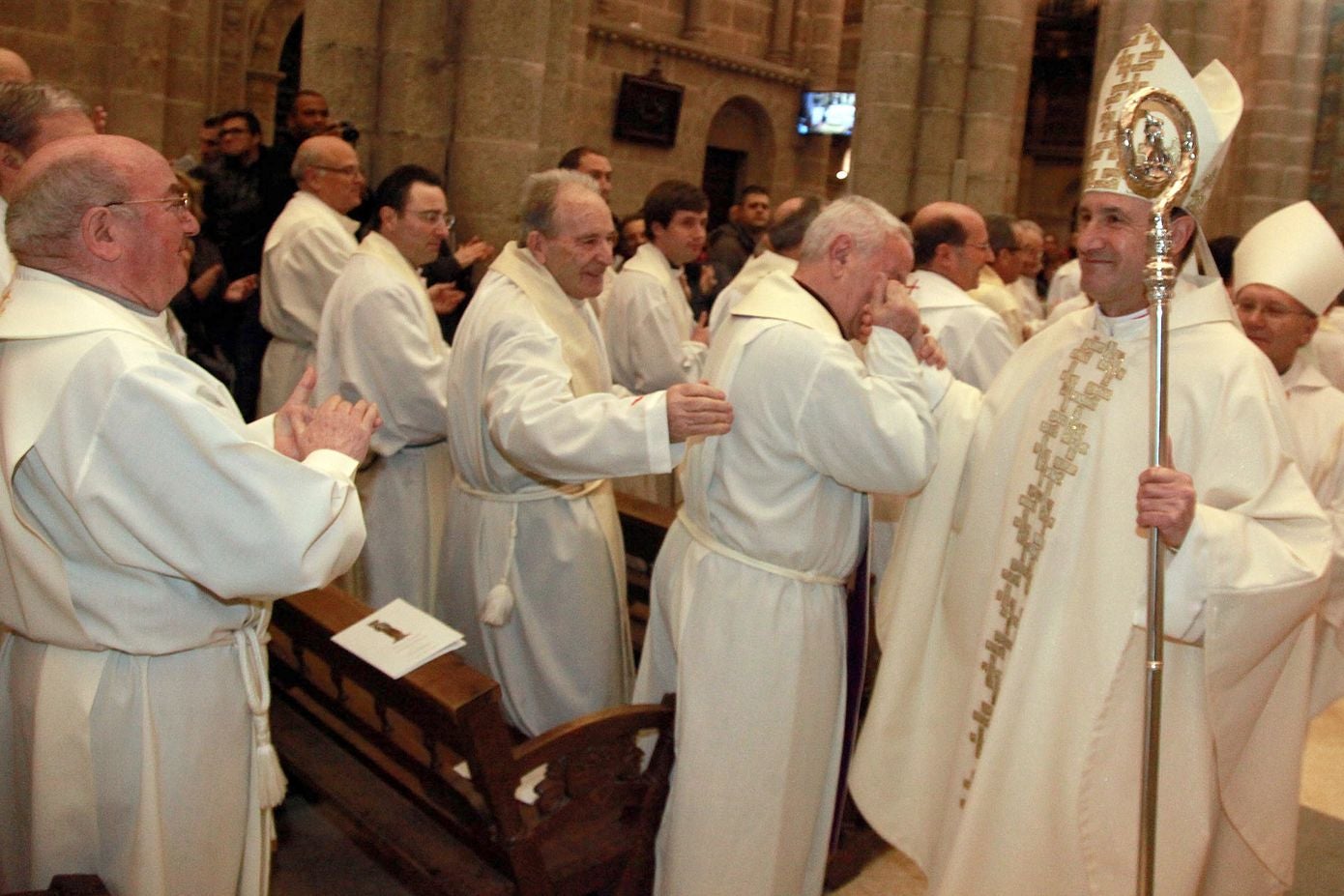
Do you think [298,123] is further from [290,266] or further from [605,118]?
[605,118]

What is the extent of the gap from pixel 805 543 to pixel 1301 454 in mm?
1124

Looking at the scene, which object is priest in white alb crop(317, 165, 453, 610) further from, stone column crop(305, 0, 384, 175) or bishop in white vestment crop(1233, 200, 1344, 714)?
bishop in white vestment crop(1233, 200, 1344, 714)

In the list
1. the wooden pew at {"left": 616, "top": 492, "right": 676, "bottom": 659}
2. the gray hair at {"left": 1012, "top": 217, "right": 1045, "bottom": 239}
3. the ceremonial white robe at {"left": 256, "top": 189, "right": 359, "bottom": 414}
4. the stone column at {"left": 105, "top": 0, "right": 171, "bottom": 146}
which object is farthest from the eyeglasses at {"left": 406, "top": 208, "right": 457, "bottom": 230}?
the gray hair at {"left": 1012, "top": 217, "right": 1045, "bottom": 239}

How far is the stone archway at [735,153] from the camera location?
14914 millimetres

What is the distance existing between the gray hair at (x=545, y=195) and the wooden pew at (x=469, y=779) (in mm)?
1246

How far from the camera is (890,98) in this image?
27.7 ft

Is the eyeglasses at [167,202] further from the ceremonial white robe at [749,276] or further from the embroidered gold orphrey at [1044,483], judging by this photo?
the ceremonial white robe at [749,276]

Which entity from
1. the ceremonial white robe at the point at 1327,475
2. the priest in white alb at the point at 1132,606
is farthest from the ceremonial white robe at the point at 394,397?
the ceremonial white robe at the point at 1327,475

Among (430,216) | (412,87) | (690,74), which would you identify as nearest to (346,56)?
(412,87)

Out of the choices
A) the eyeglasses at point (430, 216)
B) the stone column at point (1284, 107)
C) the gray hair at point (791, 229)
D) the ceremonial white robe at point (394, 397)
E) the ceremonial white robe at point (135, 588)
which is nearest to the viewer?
the ceremonial white robe at point (135, 588)

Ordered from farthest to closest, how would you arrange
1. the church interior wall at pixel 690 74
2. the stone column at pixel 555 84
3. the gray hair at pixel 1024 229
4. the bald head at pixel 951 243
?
the gray hair at pixel 1024 229
the stone column at pixel 555 84
the church interior wall at pixel 690 74
the bald head at pixel 951 243

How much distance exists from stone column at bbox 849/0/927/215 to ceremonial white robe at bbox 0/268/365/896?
677cm

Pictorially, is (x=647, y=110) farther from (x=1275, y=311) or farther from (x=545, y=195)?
(x=1275, y=311)

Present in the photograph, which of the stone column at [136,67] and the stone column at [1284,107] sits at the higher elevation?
the stone column at [1284,107]
